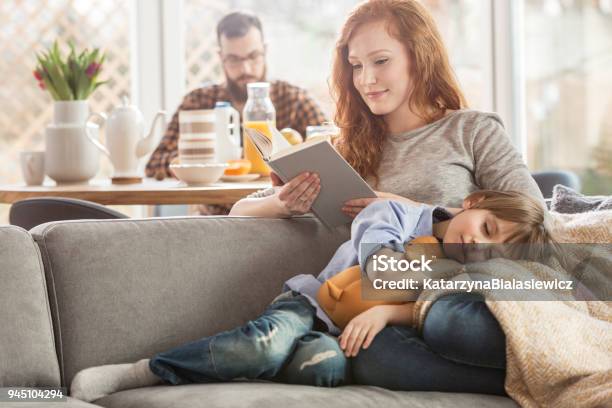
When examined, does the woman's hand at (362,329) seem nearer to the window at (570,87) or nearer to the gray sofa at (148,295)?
the gray sofa at (148,295)

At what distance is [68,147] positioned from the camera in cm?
289

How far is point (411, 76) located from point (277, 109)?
4.83 ft

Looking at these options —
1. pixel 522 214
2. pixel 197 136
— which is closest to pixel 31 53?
pixel 197 136

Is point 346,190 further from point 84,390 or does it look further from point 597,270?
point 84,390

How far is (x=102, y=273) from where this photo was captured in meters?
1.80

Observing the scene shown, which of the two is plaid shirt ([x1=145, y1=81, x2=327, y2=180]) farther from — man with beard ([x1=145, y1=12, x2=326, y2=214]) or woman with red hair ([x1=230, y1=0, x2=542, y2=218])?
woman with red hair ([x1=230, y1=0, x2=542, y2=218])

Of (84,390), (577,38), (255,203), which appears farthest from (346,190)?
(577,38)

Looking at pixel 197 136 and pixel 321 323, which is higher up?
pixel 197 136

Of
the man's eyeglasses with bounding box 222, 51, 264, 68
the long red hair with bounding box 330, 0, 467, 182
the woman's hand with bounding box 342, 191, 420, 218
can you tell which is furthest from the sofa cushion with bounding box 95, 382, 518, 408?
the man's eyeglasses with bounding box 222, 51, 264, 68

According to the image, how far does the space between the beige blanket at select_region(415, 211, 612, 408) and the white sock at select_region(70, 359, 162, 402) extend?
49 centimetres

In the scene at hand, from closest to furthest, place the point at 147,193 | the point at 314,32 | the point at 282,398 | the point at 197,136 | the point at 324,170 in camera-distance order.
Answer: the point at 282,398
the point at 324,170
the point at 147,193
the point at 197,136
the point at 314,32

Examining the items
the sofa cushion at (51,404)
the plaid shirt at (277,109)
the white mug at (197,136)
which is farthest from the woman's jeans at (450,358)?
the plaid shirt at (277,109)

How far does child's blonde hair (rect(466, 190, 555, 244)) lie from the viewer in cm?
185

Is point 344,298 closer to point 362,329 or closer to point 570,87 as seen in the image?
point 362,329
